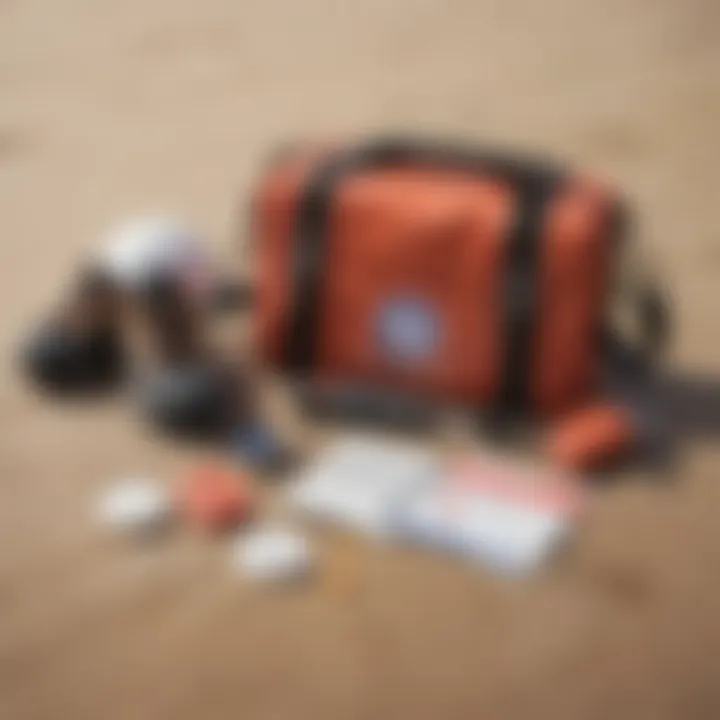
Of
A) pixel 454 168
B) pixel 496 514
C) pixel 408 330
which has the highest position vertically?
pixel 454 168

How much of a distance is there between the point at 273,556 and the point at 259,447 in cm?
20

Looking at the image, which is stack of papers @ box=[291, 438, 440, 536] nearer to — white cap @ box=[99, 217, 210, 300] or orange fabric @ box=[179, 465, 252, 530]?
orange fabric @ box=[179, 465, 252, 530]

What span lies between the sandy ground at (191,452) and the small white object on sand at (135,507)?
0.02m

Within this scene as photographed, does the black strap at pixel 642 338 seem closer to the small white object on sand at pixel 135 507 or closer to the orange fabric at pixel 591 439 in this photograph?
the orange fabric at pixel 591 439

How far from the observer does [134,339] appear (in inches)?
70.0

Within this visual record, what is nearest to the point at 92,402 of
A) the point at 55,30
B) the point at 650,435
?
the point at 650,435

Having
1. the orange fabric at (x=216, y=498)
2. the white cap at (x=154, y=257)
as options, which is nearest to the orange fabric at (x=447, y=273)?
the white cap at (x=154, y=257)

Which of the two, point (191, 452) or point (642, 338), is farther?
point (642, 338)

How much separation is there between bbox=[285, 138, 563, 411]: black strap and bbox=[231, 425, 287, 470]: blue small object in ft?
0.40

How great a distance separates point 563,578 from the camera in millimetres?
1477

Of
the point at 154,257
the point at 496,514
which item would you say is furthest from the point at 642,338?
the point at 154,257

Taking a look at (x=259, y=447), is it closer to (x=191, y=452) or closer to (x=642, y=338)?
(x=191, y=452)

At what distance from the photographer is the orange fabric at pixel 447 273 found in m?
1.65

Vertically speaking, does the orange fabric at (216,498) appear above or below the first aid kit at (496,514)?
above
